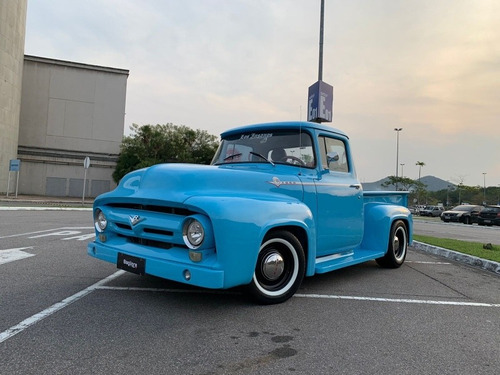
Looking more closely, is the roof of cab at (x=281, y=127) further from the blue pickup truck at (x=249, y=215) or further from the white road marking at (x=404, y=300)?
the white road marking at (x=404, y=300)

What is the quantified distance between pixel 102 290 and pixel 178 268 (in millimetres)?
1485

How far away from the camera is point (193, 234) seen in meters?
3.23

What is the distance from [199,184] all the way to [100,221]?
1.34m

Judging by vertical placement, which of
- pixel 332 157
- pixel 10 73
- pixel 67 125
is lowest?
pixel 332 157

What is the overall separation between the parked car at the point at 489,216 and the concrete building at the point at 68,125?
31.0 meters

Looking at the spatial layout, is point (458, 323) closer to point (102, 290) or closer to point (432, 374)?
point (432, 374)

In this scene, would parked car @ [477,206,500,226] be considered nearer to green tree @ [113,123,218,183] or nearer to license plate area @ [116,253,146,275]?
green tree @ [113,123,218,183]

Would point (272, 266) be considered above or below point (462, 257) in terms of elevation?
above

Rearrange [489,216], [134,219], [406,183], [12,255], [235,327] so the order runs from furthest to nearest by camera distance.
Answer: [406,183], [489,216], [12,255], [134,219], [235,327]

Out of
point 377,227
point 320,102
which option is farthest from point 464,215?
point 377,227

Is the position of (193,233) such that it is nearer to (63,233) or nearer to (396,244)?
(396,244)

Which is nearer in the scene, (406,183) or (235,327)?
(235,327)

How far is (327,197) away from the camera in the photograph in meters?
4.57

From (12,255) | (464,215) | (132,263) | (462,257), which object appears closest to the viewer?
(132,263)
